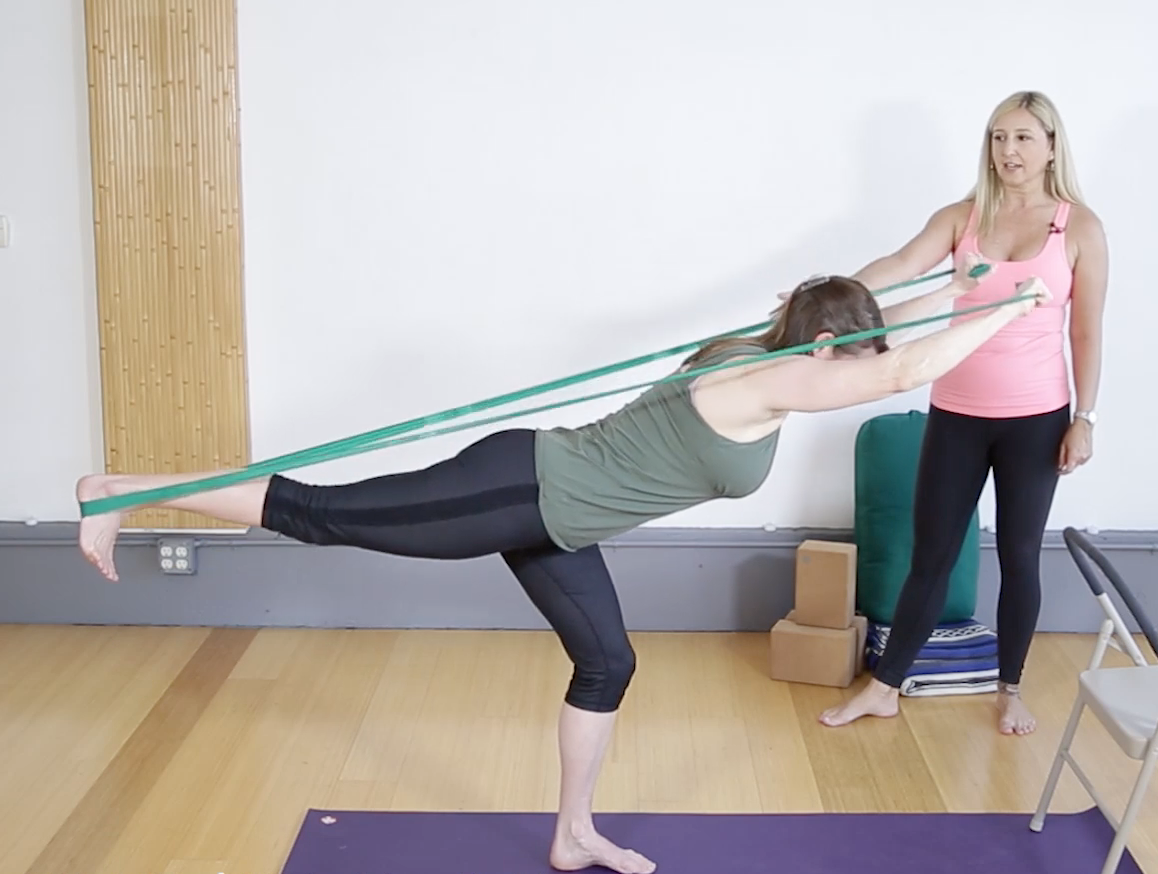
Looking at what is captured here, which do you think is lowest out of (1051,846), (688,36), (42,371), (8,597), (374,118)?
(8,597)

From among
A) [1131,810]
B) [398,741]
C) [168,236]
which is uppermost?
[168,236]

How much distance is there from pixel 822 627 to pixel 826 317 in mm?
1545

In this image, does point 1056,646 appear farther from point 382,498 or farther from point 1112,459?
point 382,498

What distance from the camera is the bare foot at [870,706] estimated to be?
3.58 metres

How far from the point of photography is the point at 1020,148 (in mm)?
3197

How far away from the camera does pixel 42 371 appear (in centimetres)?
408

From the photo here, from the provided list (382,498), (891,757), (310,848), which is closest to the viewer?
(382,498)

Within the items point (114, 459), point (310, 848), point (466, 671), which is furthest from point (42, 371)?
point (310, 848)

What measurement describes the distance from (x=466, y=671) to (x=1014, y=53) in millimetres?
2244

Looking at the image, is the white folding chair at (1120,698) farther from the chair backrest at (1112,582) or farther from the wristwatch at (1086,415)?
the wristwatch at (1086,415)

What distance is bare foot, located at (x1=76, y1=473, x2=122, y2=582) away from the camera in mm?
2592

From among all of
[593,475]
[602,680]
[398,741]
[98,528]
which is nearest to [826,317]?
[593,475]

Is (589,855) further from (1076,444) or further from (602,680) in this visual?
(1076,444)

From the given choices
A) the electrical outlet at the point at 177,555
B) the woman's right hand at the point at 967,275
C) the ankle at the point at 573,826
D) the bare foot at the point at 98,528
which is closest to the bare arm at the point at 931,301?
the woman's right hand at the point at 967,275
